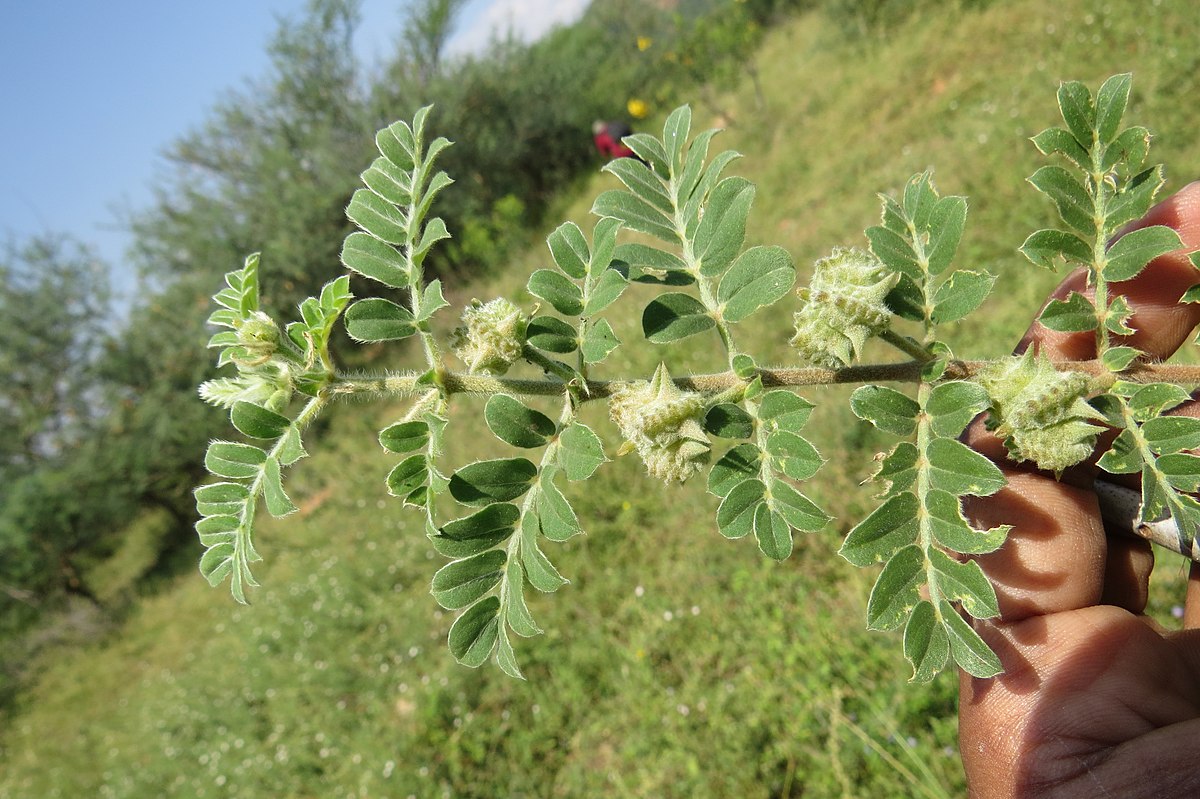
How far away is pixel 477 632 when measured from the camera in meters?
1.39

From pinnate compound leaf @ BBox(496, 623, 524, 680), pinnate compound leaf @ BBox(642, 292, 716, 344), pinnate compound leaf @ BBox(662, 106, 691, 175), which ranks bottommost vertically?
pinnate compound leaf @ BBox(496, 623, 524, 680)

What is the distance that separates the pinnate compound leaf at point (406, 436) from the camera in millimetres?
1316

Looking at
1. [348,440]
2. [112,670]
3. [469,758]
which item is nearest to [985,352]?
[469,758]

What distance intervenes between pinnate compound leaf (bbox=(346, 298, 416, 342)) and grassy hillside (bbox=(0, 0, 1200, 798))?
3.25m

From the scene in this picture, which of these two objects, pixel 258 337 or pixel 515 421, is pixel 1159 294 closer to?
pixel 515 421

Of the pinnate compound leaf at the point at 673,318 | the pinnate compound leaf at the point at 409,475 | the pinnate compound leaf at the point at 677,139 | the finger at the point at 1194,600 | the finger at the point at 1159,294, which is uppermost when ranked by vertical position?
the pinnate compound leaf at the point at 677,139

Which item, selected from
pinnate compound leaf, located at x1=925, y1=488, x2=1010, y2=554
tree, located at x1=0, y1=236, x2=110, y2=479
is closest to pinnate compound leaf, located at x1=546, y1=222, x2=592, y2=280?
pinnate compound leaf, located at x1=925, y1=488, x2=1010, y2=554

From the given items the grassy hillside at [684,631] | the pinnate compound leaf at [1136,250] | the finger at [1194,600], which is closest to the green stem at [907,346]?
the pinnate compound leaf at [1136,250]

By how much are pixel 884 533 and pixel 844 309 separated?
1.45 ft

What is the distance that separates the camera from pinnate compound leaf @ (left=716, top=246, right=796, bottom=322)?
1371mm

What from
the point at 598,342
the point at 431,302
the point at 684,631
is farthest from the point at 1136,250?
the point at 684,631

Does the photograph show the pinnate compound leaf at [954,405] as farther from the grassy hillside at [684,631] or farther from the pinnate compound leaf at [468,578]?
the grassy hillside at [684,631]

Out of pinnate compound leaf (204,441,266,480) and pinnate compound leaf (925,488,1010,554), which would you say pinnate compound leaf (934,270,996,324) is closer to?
pinnate compound leaf (925,488,1010,554)

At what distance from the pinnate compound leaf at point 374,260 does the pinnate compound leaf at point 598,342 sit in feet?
1.30
